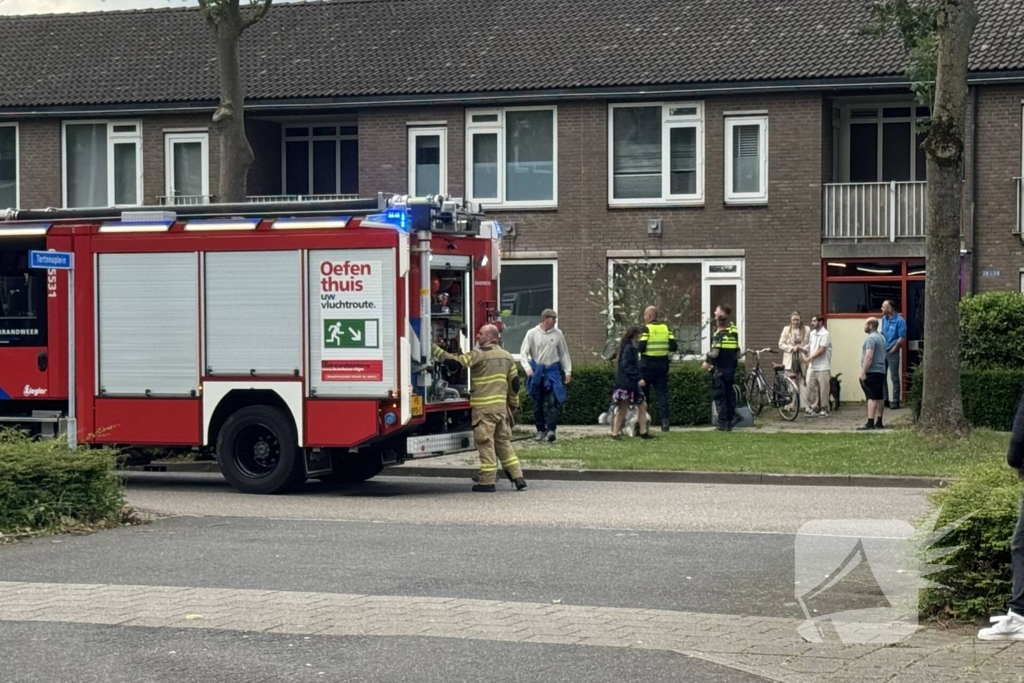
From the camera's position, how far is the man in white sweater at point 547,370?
21828 millimetres

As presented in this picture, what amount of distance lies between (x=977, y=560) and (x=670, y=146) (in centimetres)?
2237

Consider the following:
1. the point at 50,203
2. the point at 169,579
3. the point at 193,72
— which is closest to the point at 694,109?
the point at 193,72

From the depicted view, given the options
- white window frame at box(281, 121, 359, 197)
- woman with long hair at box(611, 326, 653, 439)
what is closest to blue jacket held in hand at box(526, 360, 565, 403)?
woman with long hair at box(611, 326, 653, 439)

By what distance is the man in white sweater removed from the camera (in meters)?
21.8

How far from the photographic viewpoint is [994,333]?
23359 millimetres

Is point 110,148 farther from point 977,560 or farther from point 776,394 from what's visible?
point 977,560

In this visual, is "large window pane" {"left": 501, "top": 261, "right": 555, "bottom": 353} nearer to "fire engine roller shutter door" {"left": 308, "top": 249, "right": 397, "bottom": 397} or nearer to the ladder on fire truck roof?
the ladder on fire truck roof

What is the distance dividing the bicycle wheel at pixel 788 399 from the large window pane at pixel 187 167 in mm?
13475

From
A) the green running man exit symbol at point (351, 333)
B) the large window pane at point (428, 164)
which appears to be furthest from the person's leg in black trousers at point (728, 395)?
the large window pane at point (428, 164)

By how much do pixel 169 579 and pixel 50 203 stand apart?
24983mm

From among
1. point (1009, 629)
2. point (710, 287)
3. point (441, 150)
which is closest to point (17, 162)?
point (441, 150)

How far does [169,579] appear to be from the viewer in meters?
10.5

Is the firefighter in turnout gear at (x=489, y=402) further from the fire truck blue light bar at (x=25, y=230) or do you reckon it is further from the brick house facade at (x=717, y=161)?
the brick house facade at (x=717, y=161)

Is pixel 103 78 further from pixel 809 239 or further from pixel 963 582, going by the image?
pixel 963 582
